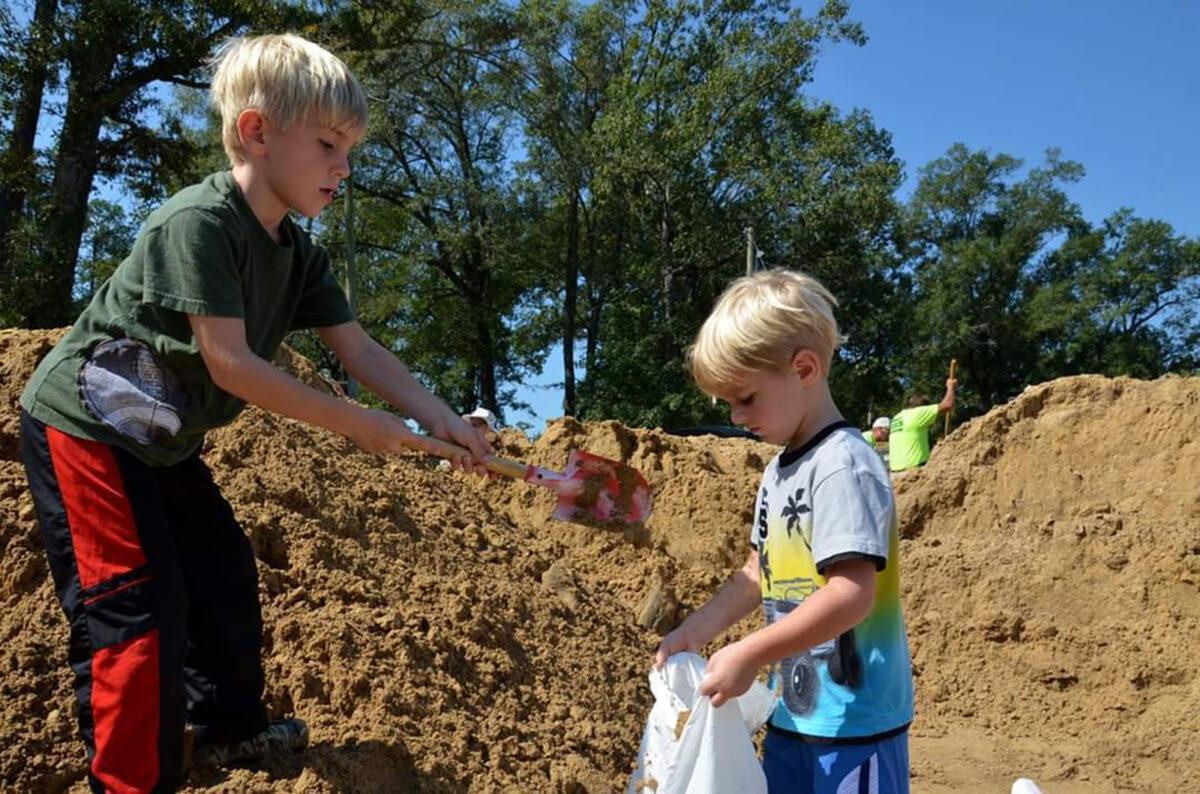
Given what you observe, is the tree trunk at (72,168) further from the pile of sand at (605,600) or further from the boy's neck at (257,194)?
the boy's neck at (257,194)

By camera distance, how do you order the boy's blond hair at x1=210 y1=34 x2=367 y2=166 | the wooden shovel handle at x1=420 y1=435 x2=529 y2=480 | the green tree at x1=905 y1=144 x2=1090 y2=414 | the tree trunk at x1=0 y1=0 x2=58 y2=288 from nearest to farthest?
the boy's blond hair at x1=210 y1=34 x2=367 y2=166 → the wooden shovel handle at x1=420 y1=435 x2=529 y2=480 → the tree trunk at x1=0 y1=0 x2=58 y2=288 → the green tree at x1=905 y1=144 x2=1090 y2=414

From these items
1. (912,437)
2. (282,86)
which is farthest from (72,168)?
(282,86)

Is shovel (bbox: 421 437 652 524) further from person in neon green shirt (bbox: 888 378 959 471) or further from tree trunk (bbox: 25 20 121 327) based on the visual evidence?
tree trunk (bbox: 25 20 121 327)

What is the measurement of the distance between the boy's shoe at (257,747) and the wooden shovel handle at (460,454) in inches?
33.9

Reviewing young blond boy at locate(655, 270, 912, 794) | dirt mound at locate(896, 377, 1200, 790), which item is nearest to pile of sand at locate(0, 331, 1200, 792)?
dirt mound at locate(896, 377, 1200, 790)

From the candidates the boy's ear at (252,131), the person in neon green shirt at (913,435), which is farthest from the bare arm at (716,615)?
the person in neon green shirt at (913,435)

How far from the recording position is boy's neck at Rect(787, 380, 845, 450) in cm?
207

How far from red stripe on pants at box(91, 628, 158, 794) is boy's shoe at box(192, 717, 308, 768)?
0.50 metres

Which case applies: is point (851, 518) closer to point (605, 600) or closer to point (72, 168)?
point (605, 600)

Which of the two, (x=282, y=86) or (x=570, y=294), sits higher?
(x=570, y=294)

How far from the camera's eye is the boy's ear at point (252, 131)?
2.19 metres

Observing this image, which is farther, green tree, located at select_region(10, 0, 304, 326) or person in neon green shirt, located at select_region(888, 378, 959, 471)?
green tree, located at select_region(10, 0, 304, 326)

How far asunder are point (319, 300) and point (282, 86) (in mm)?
646

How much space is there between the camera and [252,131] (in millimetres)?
2223
